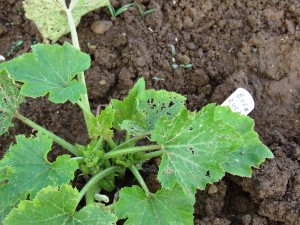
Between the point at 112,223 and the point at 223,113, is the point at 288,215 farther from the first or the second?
the point at 112,223

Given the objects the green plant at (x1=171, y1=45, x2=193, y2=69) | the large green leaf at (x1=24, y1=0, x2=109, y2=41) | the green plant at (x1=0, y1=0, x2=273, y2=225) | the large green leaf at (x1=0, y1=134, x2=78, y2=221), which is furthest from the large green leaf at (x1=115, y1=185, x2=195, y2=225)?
the large green leaf at (x1=24, y1=0, x2=109, y2=41)

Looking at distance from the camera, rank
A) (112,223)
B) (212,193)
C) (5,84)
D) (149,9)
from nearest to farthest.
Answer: (112,223)
(5,84)
(212,193)
(149,9)

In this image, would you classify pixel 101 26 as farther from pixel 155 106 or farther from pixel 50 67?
pixel 155 106

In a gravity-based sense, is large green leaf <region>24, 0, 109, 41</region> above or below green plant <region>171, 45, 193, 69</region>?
above

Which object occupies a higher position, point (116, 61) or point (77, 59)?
point (77, 59)

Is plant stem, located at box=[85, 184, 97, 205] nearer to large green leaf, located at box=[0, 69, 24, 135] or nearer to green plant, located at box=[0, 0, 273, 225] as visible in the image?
green plant, located at box=[0, 0, 273, 225]

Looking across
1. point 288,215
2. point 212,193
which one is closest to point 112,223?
point 212,193
